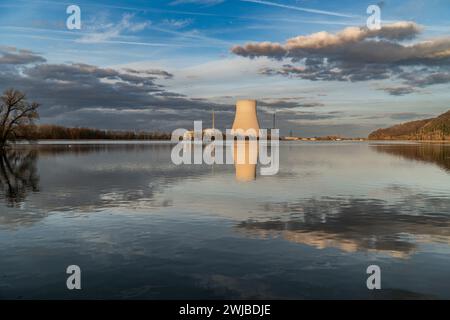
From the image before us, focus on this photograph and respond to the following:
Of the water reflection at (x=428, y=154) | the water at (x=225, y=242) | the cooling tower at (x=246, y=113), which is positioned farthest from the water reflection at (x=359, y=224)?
the cooling tower at (x=246, y=113)

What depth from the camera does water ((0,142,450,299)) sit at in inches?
313

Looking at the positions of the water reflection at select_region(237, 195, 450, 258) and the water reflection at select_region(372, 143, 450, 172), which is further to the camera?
the water reflection at select_region(372, 143, 450, 172)

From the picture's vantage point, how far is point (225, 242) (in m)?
11.2

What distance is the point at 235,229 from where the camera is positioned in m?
12.8

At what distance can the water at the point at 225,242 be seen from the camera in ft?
26.1

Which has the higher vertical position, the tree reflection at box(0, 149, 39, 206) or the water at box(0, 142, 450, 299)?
the tree reflection at box(0, 149, 39, 206)

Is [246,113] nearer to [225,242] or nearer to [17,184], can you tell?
[17,184]

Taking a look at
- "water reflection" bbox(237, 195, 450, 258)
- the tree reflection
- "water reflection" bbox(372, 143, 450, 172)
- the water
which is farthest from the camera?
"water reflection" bbox(372, 143, 450, 172)

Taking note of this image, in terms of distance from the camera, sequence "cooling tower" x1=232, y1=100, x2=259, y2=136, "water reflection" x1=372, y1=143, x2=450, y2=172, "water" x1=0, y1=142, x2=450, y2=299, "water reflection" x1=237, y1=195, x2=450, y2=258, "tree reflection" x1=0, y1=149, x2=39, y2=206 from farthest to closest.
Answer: "cooling tower" x1=232, y1=100, x2=259, y2=136 → "water reflection" x1=372, y1=143, x2=450, y2=172 → "tree reflection" x1=0, y1=149, x2=39, y2=206 → "water reflection" x1=237, y1=195, x2=450, y2=258 → "water" x1=0, y1=142, x2=450, y2=299

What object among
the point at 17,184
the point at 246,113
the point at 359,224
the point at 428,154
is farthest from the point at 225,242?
the point at 246,113

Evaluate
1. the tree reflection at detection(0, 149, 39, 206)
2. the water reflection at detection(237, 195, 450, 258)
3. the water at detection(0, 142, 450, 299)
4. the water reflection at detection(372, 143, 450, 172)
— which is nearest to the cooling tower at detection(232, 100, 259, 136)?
the water reflection at detection(372, 143, 450, 172)

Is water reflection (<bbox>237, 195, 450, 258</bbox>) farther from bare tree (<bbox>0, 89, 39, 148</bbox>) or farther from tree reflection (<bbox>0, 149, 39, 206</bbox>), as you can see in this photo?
bare tree (<bbox>0, 89, 39, 148</bbox>)
